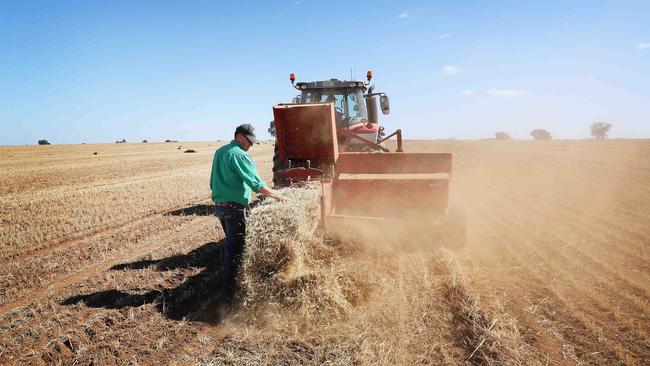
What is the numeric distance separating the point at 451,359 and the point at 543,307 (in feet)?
4.80

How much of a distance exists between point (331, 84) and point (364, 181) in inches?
135

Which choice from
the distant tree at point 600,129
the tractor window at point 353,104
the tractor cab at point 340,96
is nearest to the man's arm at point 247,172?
the tractor cab at point 340,96

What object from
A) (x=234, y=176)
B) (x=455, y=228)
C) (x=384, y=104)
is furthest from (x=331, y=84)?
(x=234, y=176)

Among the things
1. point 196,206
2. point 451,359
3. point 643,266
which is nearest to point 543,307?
point 451,359

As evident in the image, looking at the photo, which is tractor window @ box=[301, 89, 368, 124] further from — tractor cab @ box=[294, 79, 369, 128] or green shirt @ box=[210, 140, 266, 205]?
green shirt @ box=[210, 140, 266, 205]

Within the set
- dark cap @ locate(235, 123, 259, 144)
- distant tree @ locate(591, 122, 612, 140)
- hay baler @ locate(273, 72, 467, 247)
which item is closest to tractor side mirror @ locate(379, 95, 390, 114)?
hay baler @ locate(273, 72, 467, 247)

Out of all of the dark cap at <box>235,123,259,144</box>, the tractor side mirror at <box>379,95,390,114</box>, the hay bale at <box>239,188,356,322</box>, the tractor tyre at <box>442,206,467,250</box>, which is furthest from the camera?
the tractor side mirror at <box>379,95,390,114</box>

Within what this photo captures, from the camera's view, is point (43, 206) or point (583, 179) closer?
point (43, 206)

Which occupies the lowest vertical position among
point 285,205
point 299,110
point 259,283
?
point 259,283

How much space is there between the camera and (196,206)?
30.6 feet

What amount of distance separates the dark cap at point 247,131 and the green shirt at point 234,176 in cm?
14

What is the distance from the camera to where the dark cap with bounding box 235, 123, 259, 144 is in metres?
4.01

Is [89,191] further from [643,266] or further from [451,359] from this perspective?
[643,266]

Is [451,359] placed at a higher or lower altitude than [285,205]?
lower
